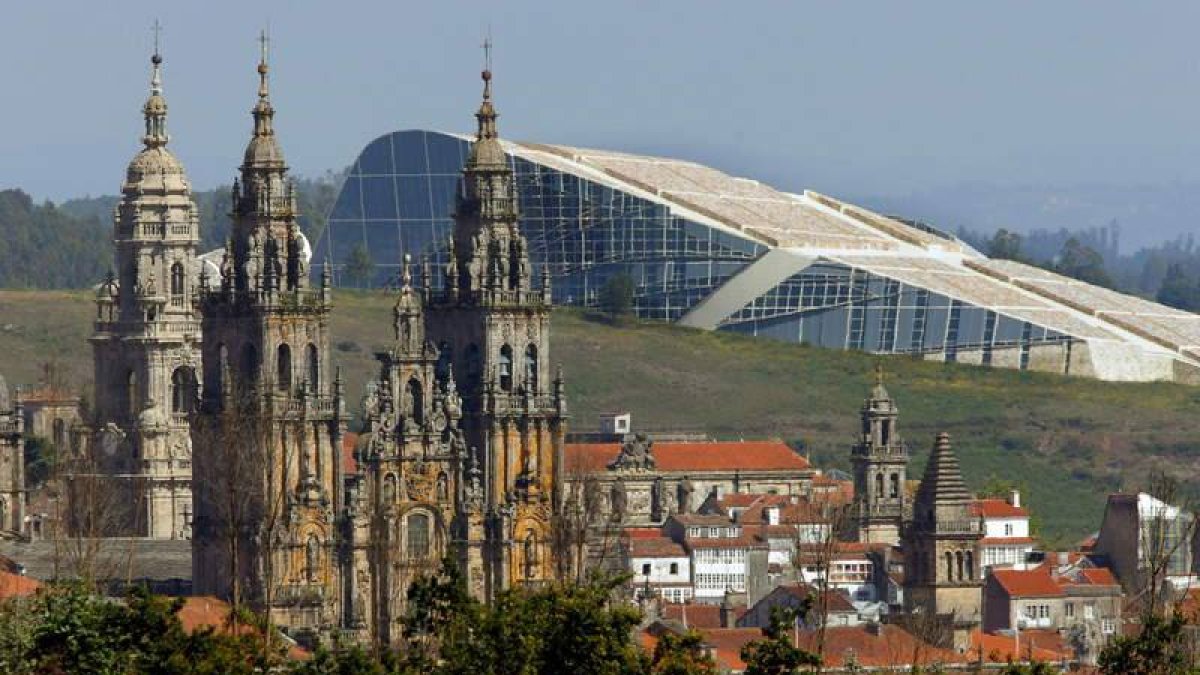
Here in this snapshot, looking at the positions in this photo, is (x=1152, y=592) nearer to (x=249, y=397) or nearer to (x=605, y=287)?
(x=249, y=397)

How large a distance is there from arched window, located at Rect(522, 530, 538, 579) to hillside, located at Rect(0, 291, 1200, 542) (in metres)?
56.3

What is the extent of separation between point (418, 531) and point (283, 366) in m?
5.27

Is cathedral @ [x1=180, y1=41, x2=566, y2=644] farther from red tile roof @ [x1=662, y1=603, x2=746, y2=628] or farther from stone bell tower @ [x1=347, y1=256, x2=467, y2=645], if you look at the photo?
red tile roof @ [x1=662, y1=603, x2=746, y2=628]

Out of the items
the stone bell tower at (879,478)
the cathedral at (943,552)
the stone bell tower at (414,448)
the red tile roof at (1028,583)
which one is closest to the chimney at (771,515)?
the stone bell tower at (879,478)

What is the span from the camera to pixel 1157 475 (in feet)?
529

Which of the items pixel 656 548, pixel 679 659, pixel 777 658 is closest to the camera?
pixel 777 658

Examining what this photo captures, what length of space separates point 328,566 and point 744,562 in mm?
28637

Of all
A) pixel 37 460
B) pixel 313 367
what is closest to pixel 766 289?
pixel 37 460

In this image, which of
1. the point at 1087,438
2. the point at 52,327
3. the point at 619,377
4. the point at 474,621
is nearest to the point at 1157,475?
the point at 1087,438

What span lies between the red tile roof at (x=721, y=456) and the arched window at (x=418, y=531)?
38.5 m

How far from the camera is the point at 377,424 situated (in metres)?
110

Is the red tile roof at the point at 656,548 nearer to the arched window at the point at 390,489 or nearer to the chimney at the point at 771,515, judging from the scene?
the chimney at the point at 771,515

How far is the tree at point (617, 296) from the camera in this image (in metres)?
195

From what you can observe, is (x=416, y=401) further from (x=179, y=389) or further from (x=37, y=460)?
(x=37, y=460)
